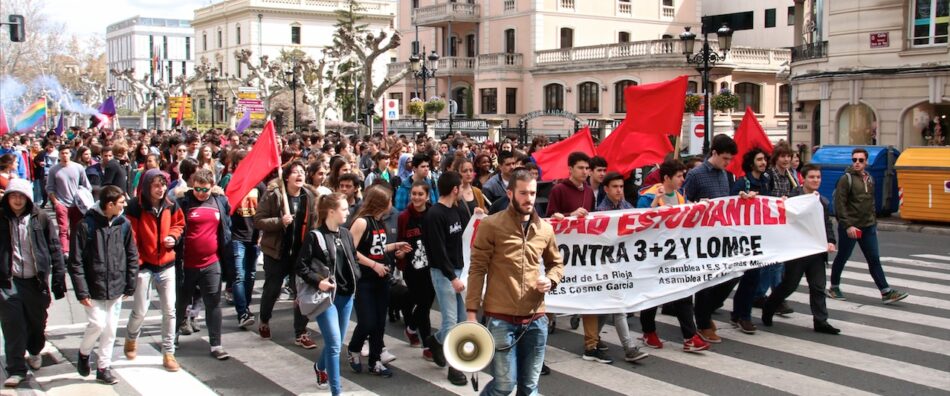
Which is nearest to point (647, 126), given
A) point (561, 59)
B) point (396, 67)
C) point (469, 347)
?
point (469, 347)

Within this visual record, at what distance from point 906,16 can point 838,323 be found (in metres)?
16.7

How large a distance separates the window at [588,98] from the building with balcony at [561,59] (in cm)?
5

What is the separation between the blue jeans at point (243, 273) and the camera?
928 cm

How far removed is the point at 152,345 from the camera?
28.6 ft

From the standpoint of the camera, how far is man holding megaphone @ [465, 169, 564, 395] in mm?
5605

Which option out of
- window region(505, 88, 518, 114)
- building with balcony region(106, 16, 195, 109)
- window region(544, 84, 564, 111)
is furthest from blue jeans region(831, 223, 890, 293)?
building with balcony region(106, 16, 195, 109)

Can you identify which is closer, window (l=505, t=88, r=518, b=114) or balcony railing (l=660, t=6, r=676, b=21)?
window (l=505, t=88, r=518, b=114)

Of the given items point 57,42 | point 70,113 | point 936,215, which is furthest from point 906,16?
point 70,113

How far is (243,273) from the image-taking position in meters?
9.47

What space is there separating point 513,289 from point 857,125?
22.6 m

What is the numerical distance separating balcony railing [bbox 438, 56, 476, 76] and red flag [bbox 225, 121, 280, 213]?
48.4 metres

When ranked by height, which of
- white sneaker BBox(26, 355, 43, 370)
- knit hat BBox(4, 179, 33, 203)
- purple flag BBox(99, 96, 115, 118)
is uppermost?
purple flag BBox(99, 96, 115, 118)

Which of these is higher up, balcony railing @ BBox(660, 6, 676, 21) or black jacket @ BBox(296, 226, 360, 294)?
balcony railing @ BBox(660, 6, 676, 21)

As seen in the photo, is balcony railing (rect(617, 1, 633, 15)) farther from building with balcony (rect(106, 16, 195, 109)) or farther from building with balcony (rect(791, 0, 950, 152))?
building with balcony (rect(106, 16, 195, 109))
